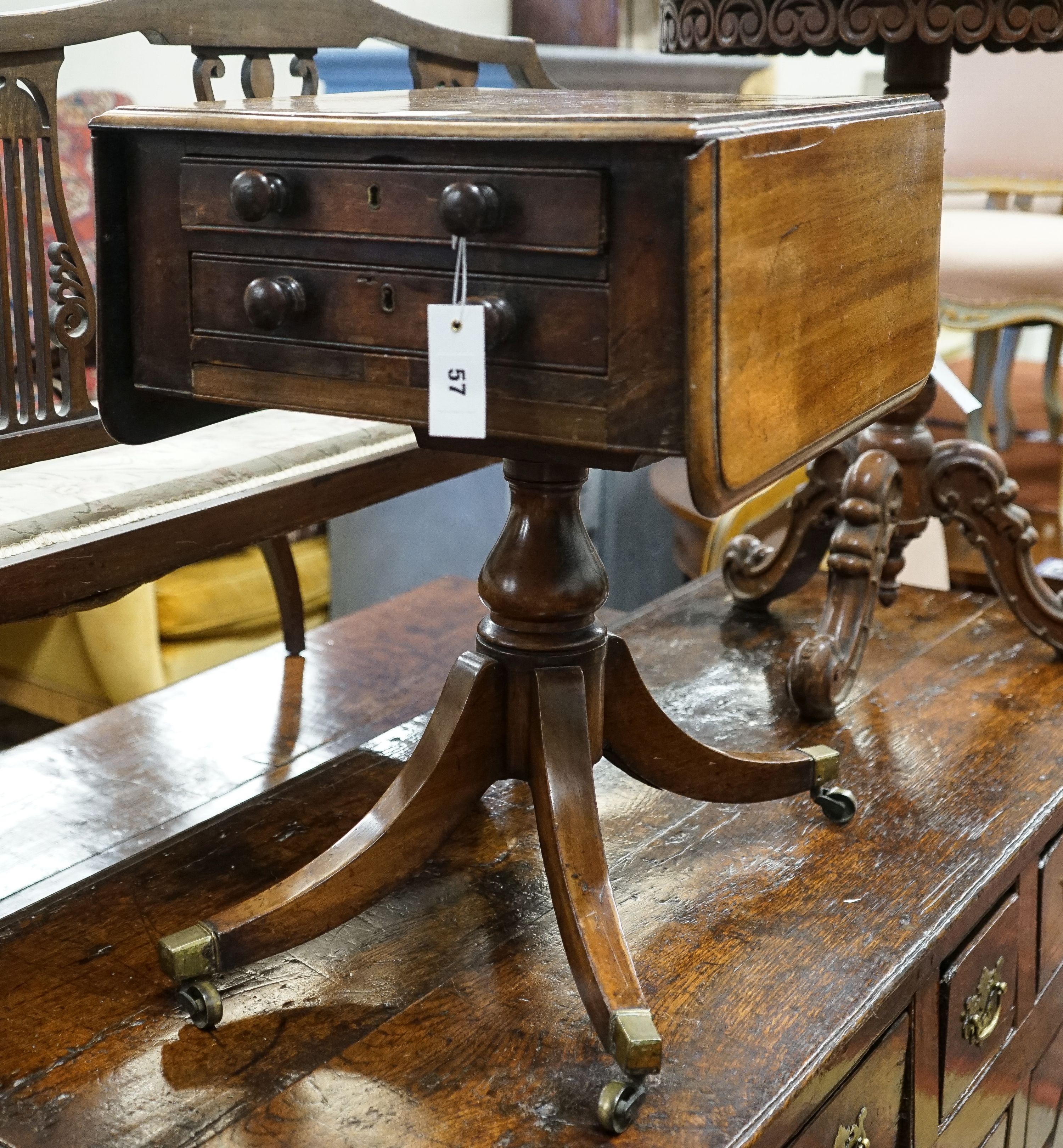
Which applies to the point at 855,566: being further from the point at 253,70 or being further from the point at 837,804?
the point at 253,70

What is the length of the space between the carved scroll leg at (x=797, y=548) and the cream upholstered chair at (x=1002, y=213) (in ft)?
3.09

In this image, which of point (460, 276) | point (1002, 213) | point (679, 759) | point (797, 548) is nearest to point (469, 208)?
point (460, 276)

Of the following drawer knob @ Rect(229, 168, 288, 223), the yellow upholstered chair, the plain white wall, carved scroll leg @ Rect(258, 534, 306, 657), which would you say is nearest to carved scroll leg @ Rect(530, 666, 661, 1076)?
drawer knob @ Rect(229, 168, 288, 223)

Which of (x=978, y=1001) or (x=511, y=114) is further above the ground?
(x=511, y=114)

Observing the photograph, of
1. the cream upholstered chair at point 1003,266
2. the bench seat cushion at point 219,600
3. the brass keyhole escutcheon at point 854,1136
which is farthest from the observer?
the cream upholstered chair at point 1003,266

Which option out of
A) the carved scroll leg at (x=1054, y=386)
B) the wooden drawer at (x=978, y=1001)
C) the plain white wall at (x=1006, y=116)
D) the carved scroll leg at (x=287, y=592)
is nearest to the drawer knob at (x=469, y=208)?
the wooden drawer at (x=978, y=1001)

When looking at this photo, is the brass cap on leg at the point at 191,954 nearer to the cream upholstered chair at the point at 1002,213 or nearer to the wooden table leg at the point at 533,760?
the wooden table leg at the point at 533,760

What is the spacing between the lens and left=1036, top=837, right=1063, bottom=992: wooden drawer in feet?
4.35

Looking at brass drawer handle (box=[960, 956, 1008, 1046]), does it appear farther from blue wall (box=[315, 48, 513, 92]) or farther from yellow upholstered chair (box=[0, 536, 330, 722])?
blue wall (box=[315, 48, 513, 92])

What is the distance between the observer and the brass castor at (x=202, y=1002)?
0.94m

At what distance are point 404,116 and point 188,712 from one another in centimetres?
99

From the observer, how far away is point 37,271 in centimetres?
129

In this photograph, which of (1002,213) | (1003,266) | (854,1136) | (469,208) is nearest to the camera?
(469,208)

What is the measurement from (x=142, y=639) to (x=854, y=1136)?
1.41 m
